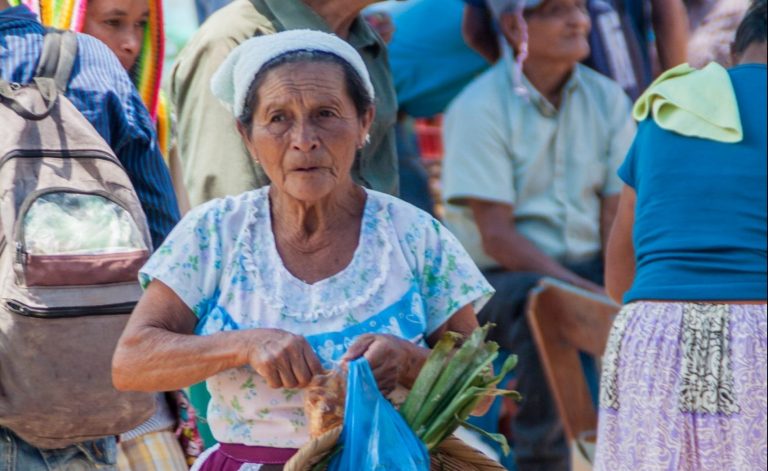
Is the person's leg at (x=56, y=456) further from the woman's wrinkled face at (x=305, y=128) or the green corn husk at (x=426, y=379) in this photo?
the green corn husk at (x=426, y=379)

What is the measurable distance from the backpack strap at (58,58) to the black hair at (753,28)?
200cm

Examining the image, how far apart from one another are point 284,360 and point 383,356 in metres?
0.20

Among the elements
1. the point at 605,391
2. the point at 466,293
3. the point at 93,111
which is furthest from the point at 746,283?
the point at 93,111

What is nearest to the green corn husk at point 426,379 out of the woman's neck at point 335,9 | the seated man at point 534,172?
the woman's neck at point 335,9

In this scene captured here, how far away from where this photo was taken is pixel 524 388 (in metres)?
5.76

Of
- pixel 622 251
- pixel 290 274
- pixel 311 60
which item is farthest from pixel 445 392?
pixel 622 251

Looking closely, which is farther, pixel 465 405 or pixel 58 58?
pixel 58 58

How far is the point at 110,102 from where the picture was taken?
368 cm

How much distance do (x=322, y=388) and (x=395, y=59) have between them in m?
3.59

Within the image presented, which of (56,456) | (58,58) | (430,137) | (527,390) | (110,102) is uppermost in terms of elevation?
(58,58)

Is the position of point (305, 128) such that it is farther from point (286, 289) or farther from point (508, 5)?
point (508, 5)

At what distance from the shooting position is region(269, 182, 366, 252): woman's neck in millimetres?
3188

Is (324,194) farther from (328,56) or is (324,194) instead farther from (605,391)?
(605,391)

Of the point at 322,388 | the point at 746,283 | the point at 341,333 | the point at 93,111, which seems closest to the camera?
the point at 322,388
